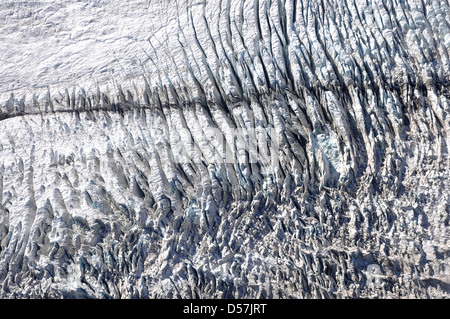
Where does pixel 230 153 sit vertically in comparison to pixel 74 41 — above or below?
below

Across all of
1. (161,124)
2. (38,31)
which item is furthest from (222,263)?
(38,31)

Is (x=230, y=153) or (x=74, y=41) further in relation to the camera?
(x=74, y=41)

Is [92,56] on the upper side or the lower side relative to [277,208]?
upper

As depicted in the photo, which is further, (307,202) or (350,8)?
(350,8)

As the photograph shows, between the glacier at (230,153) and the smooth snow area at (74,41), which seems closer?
the glacier at (230,153)

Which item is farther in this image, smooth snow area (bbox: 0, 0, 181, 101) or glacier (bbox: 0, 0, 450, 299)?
smooth snow area (bbox: 0, 0, 181, 101)

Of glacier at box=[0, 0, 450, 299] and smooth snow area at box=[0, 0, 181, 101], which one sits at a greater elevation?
smooth snow area at box=[0, 0, 181, 101]

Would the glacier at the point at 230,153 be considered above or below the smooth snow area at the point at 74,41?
below

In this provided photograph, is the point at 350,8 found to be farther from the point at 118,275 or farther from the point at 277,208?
the point at 118,275
